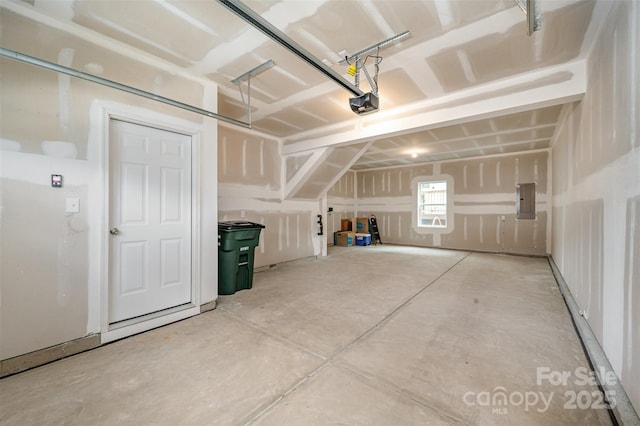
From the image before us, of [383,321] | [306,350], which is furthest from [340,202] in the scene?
[306,350]

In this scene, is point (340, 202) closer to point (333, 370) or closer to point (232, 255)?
point (232, 255)

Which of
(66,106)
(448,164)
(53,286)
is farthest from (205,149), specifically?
(448,164)

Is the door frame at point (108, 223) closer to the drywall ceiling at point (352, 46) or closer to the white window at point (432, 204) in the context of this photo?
the drywall ceiling at point (352, 46)

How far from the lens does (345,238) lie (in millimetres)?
8203

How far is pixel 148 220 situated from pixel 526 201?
315 inches

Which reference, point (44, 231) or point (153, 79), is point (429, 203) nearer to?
point (153, 79)

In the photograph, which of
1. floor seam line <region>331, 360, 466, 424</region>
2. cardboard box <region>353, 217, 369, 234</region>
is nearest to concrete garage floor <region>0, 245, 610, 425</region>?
floor seam line <region>331, 360, 466, 424</region>

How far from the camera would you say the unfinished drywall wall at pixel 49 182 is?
1.85 m

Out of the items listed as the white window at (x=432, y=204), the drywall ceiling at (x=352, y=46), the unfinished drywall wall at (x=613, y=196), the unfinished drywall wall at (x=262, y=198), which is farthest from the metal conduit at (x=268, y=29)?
the white window at (x=432, y=204)

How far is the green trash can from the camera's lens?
3.47 meters

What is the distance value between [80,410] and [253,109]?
12.0ft

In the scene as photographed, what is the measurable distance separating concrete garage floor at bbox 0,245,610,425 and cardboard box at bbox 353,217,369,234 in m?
5.48

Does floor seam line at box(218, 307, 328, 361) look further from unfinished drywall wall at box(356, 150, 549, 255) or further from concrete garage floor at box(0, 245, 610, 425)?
unfinished drywall wall at box(356, 150, 549, 255)

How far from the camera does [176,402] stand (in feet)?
5.07
